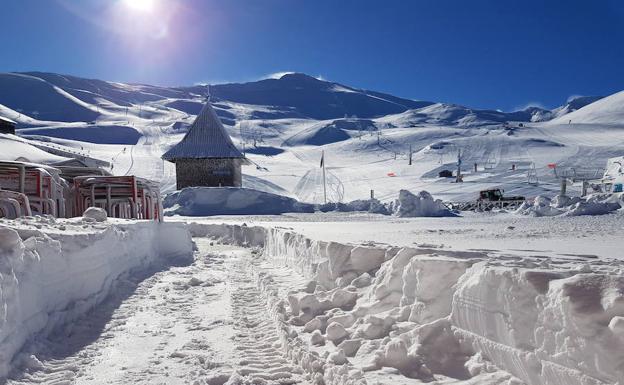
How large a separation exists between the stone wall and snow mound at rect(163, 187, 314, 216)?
15.1ft

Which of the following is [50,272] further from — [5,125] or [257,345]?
[5,125]

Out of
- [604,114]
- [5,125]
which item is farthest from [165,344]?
[604,114]

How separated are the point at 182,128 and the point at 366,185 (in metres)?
66.3

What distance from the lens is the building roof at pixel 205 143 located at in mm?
34938

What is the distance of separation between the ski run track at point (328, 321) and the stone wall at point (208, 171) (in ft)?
94.2

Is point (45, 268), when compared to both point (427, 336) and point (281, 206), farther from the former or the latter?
point (281, 206)

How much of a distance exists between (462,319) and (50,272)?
12.3ft

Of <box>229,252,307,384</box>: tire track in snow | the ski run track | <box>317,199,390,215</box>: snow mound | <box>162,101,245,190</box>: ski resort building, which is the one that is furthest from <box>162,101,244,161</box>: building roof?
<box>229,252,307,384</box>: tire track in snow

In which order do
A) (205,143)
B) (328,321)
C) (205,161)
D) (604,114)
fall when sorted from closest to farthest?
(328,321)
(205,161)
(205,143)
(604,114)

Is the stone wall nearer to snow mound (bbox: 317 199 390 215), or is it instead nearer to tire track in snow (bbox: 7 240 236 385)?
snow mound (bbox: 317 199 390 215)

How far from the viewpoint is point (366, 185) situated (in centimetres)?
5472

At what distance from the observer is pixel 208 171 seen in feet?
116

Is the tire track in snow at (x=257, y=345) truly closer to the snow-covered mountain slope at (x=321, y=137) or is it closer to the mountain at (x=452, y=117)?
the snow-covered mountain slope at (x=321, y=137)

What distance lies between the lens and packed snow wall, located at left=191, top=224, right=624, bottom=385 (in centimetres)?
235
